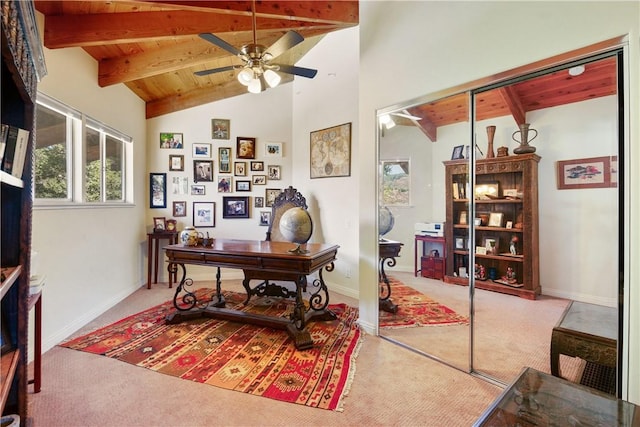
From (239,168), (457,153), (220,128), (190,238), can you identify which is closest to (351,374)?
(457,153)

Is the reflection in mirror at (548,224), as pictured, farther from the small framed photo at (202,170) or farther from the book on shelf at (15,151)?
the small framed photo at (202,170)

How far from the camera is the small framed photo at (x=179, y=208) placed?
467 cm

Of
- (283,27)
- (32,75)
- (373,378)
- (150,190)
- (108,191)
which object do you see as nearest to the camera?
(32,75)

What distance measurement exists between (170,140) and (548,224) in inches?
193

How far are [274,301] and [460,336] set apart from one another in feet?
7.24

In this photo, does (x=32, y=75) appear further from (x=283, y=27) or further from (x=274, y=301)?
(x=274, y=301)

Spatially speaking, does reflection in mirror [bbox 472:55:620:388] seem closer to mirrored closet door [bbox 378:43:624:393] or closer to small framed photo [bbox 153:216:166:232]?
mirrored closet door [bbox 378:43:624:393]

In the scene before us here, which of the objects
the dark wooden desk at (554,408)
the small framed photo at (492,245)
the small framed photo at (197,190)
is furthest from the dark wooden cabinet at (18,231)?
the small framed photo at (197,190)

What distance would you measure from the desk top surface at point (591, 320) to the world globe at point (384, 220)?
4.63 ft

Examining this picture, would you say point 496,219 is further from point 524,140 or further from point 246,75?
point 246,75

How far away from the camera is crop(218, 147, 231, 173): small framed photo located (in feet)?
15.7

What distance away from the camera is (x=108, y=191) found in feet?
12.3

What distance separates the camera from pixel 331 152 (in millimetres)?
4207

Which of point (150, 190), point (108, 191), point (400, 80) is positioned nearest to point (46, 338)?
point (108, 191)
